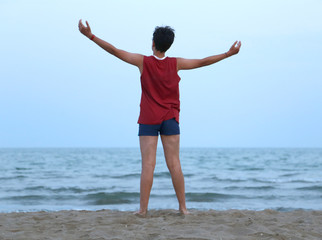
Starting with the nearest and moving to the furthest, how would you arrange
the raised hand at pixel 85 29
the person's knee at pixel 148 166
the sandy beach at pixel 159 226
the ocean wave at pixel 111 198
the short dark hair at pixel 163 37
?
the sandy beach at pixel 159 226 < the raised hand at pixel 85 29 < the short dark hair at pixel 163 37 < the person's knee at pixel 148 166 < the ocean wave at pixel 111 198

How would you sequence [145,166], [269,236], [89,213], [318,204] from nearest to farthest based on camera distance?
[269,236] < [145,166] < [89,213] < [318,204]

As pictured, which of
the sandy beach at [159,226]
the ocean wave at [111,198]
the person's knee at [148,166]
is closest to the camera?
the sandy beach at [159,226]

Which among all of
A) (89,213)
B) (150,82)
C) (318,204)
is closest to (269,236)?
(150,82)

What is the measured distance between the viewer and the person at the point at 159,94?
3730 mm

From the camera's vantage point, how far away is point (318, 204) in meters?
7.52

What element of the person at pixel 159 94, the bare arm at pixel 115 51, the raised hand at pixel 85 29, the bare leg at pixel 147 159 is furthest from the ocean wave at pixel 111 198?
the raised hand at pixel 85 29

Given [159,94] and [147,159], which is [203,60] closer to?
[159,94]

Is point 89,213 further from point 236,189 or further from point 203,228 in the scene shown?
point 236,189

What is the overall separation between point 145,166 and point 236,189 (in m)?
6.79

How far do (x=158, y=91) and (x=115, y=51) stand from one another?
1.83ft

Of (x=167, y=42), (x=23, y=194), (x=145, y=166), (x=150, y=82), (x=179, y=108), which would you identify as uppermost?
(x=167, y=42)

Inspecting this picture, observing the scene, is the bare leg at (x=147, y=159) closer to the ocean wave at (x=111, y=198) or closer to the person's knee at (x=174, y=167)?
the person's knee at (x=174, y=167)

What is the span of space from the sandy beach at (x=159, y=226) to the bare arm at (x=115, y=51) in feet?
4.98

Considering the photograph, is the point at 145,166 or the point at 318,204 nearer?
the point at 145,166
